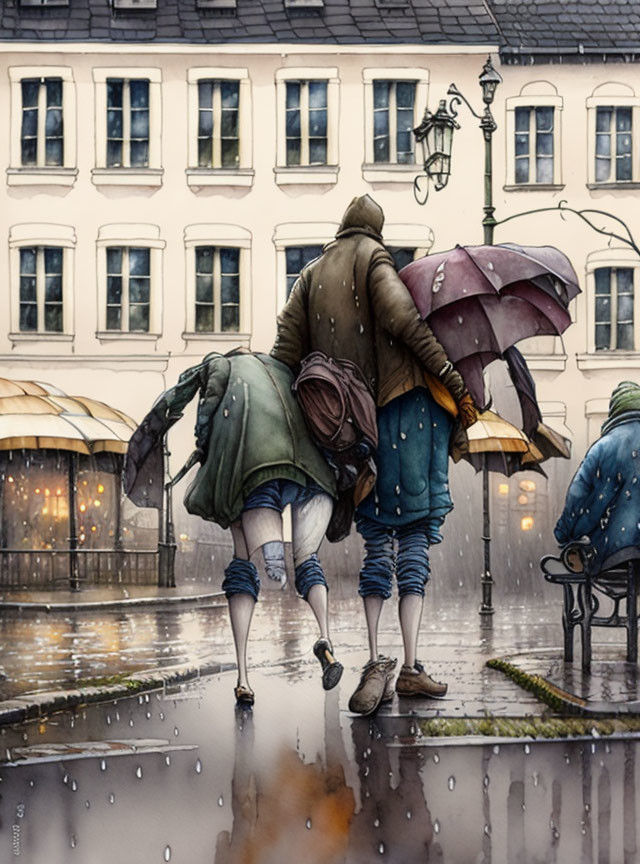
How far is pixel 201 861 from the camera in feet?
14.3

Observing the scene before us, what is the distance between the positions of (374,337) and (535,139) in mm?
20673

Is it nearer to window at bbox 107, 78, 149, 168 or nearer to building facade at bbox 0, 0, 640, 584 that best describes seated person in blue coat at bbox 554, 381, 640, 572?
building facade at bbox 0, 0, 640, 584

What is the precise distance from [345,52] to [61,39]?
4531mm

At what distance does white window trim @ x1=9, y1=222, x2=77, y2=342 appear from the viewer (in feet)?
86.4

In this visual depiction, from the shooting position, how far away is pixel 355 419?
22.2ft

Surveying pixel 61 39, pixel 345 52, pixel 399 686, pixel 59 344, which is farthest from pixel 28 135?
pixel 399 686

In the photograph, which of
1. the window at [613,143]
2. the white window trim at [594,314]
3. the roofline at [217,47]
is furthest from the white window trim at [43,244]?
the window at [613,143]

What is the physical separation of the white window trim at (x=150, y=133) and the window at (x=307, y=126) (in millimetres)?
1920

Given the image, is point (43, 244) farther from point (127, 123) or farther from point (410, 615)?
point (410, 615)

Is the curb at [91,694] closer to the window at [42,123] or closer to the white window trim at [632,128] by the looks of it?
the window at [42,123]

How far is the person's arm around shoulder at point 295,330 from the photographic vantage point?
23.8ft

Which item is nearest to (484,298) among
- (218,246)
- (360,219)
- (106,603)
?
(360,219)

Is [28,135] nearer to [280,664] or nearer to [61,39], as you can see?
[61,39]

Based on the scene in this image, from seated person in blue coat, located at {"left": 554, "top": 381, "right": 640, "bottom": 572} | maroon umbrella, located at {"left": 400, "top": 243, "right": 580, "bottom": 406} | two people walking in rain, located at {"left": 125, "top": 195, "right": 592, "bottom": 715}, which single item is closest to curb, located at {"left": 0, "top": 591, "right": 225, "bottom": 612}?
seated person in blue coat, located at {"left": 554, "top": 381, "right": 640, "bottom": 572}
